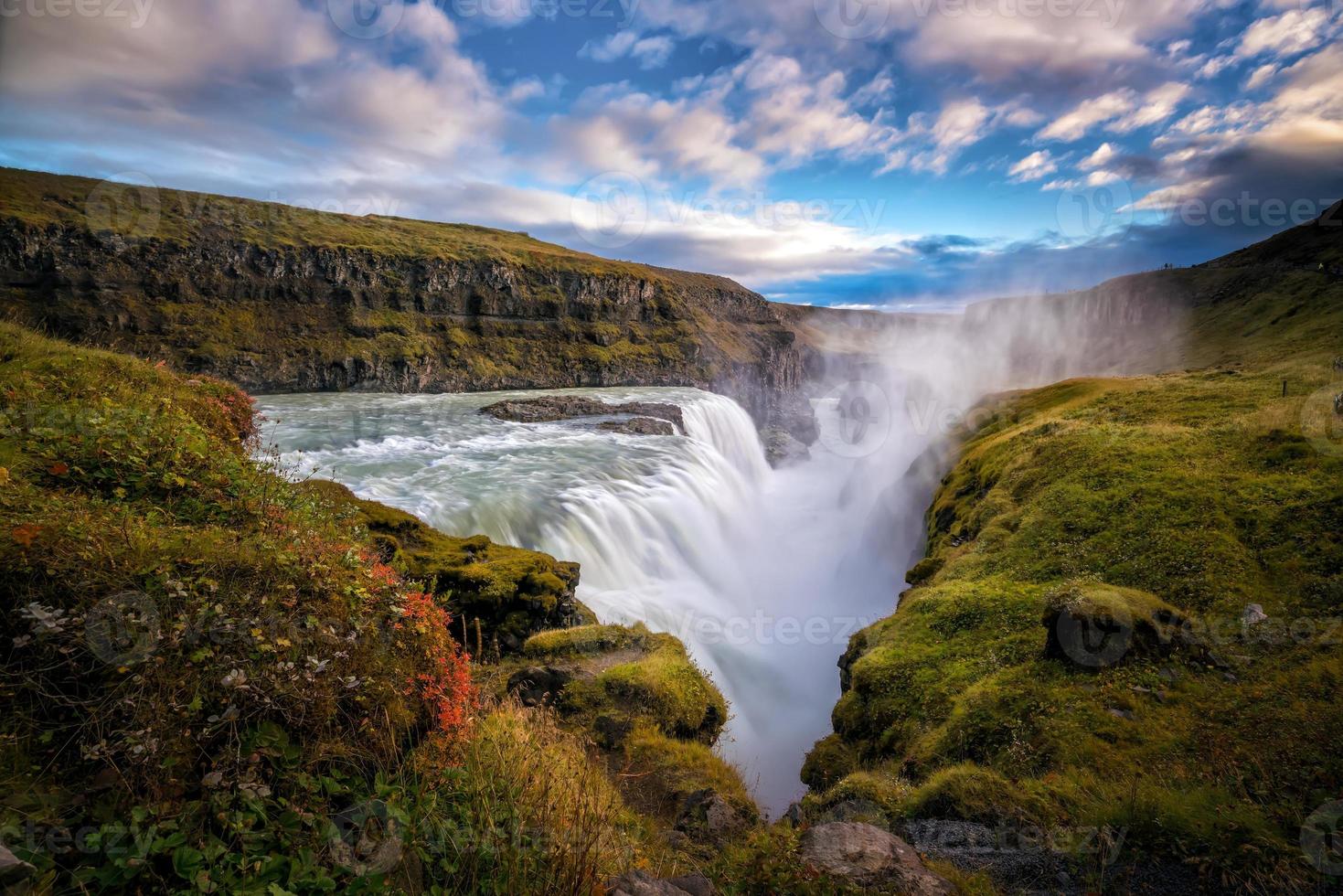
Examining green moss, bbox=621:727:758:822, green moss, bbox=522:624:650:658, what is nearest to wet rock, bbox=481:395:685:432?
green moss, bbox=522:624:650:658

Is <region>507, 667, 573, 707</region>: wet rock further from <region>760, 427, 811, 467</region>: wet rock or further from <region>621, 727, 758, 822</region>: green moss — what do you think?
<region>760, 427, 811, 467</region>: wet rock

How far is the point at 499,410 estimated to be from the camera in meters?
49.0

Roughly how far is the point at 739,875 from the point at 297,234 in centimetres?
10854

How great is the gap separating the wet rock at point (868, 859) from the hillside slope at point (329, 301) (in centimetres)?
6082

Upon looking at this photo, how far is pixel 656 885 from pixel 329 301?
96.6m

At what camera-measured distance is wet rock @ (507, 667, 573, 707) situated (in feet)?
29.1

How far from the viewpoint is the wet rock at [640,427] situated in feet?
144

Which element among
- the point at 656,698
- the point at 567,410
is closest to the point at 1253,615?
the point at 656,698

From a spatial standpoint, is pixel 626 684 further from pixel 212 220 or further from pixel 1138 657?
pixel 212 220

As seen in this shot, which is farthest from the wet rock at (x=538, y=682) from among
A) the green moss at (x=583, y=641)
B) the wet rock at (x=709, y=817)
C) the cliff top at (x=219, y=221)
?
the cliff top at (x=219, y=221)

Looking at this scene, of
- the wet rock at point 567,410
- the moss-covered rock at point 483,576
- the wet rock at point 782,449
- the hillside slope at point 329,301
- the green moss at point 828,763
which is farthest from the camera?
the wet rock at point 782,449

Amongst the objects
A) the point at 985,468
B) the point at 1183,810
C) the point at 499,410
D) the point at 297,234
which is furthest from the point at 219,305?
the point at 1183,810

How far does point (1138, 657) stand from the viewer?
27.9 feet

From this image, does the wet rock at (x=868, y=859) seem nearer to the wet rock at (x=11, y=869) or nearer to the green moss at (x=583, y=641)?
the wet rock at (x=11, y=869)
